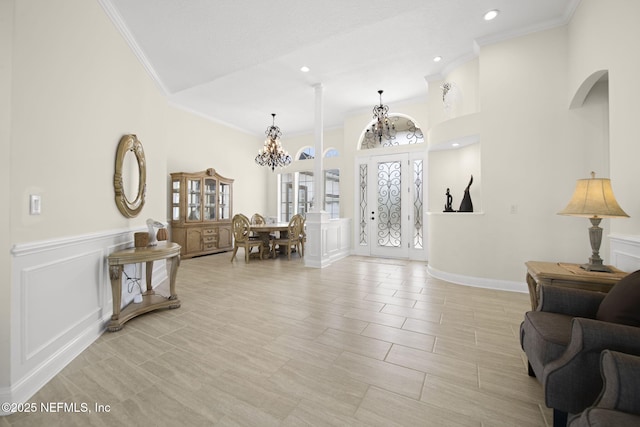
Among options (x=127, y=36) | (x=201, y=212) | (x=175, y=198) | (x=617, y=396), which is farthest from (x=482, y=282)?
(x=175, y=198)

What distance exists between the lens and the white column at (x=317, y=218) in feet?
17.0

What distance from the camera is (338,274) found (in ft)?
15.4

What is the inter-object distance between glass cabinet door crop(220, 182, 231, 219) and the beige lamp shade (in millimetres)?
6682

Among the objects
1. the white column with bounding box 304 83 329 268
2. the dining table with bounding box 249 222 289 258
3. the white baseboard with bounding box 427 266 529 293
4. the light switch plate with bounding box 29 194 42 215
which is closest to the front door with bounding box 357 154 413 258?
the white column with bounding box 304 83 329 268

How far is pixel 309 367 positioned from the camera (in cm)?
192

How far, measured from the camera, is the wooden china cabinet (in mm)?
5992

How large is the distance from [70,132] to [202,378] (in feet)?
7.07

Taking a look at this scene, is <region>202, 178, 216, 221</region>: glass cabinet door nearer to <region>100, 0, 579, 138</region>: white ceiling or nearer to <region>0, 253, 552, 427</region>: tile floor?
<region>100, 0, 579, 138</region>: white ceiling

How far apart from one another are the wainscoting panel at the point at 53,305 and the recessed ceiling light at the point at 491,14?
5.04 meters

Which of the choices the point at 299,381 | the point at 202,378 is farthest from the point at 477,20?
the point at 202,378

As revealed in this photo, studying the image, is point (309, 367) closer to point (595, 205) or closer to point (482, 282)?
point (595, 205)

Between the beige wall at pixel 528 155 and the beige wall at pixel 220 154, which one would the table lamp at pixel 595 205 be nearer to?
the beige wall at pixel 528 155

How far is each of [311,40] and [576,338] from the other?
3469 millimetres

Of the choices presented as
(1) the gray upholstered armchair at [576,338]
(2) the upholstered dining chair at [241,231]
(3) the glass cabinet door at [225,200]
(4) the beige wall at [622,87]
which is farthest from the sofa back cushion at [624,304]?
(3) the glass cabinet door at [225,200]
